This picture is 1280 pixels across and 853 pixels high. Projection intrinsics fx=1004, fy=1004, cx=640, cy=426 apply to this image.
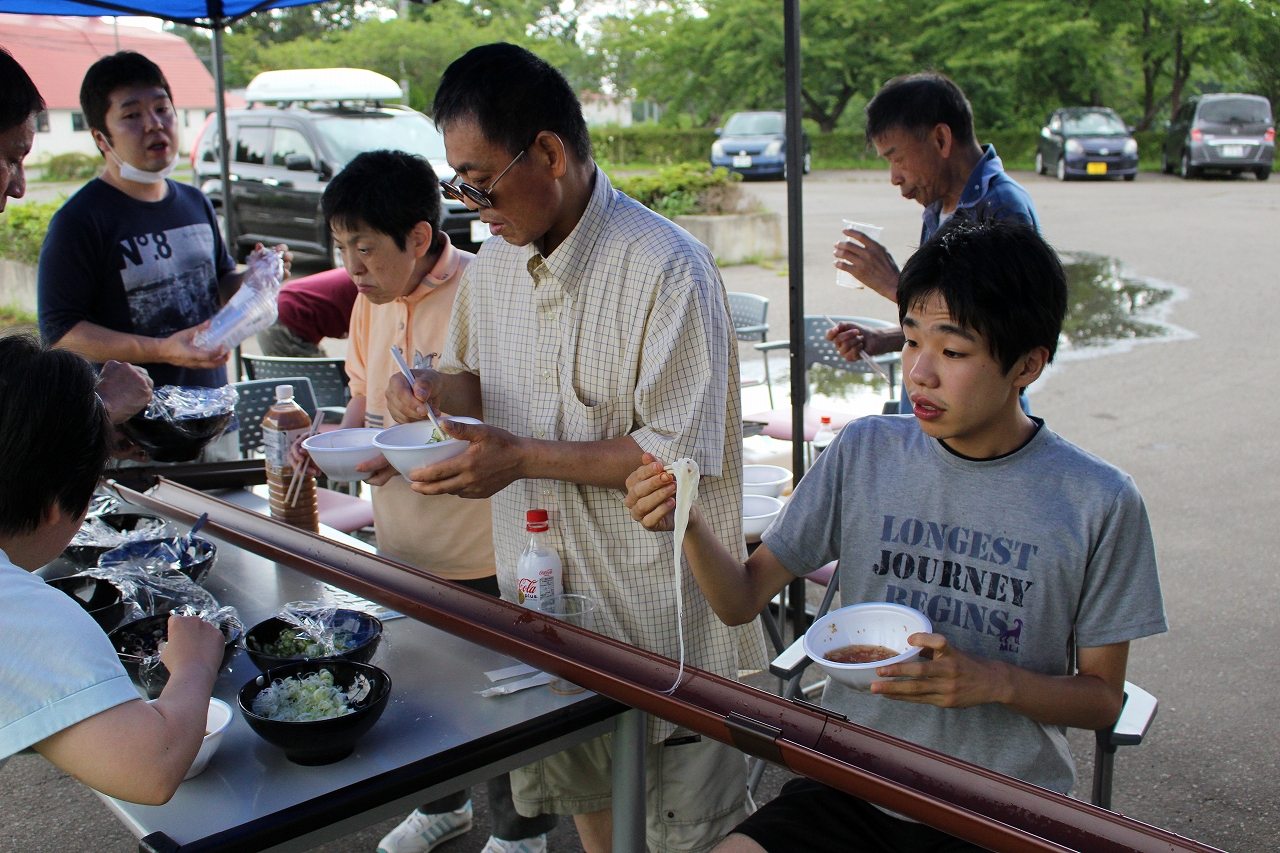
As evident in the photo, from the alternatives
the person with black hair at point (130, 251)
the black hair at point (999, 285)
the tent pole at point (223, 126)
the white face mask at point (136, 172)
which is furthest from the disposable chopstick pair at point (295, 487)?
the tent pole at point (223, 126)

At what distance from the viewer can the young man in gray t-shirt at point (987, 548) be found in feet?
5.20

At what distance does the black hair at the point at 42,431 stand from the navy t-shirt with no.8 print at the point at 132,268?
1795 mm

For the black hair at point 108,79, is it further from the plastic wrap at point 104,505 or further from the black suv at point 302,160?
the black suv at point 302,160

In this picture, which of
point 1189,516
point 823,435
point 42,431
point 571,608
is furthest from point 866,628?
point 1189,516

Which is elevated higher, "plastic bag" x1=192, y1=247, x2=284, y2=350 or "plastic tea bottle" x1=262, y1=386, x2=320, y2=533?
"plastic bag" x1=192, y1=247, x2=284, y2=350

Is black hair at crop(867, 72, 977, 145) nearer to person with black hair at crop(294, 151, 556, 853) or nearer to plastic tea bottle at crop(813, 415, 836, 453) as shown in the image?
plastic tea bottle at crop(813, 415, 836, 453)

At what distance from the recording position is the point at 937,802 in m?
1.20

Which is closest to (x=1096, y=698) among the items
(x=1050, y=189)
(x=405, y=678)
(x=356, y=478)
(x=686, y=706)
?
(x=686, y=706)

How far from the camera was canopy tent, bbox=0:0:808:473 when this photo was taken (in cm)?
285

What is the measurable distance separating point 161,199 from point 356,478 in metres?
1.62

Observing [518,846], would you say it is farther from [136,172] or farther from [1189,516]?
[1189,516]

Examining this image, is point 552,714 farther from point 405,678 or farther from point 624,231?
point 624,231

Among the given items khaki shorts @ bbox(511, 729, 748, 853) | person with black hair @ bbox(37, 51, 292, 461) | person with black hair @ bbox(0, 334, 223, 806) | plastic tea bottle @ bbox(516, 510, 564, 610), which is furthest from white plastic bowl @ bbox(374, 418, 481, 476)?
person with black hair @ bbox(37, 51, 292, 461)

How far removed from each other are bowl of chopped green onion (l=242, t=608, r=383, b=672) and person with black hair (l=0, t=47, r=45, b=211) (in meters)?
1.35
